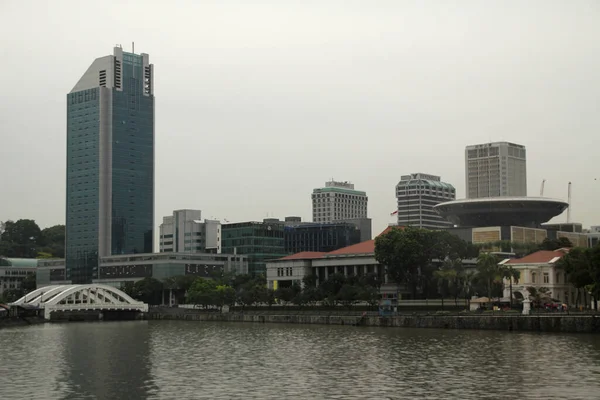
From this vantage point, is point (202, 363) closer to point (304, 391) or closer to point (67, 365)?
point (67, 365)

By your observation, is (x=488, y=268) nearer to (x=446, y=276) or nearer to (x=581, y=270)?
(x=446, y=276)

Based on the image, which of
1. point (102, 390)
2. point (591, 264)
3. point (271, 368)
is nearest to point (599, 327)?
point (591, 264)

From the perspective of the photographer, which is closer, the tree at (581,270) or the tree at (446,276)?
the tree at (581,270)

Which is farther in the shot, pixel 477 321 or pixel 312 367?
pixel 477 321

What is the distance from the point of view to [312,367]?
85625 millimetres

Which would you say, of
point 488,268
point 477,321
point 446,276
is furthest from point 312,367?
point 446,276

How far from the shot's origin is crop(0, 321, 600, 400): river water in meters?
67.9

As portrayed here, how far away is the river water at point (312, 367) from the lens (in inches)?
2672

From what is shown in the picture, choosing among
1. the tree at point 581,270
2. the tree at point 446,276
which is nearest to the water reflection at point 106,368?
the tree at point 581,270

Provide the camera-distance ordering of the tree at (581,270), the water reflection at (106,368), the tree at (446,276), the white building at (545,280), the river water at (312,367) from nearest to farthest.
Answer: the river water at (312,367) < the water reflection at (106,368) < the tree at (581,270) < the tree at (446,276) < the white building at (545,280)

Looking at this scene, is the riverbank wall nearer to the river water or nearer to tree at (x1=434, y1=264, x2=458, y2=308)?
the river water

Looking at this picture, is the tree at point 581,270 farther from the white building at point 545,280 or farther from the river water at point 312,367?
the river water at point 312,367

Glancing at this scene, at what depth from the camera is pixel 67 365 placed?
9050 cm

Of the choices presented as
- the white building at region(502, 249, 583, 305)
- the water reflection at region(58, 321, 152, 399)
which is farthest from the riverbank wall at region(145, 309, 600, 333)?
the white building at region(502, 249, 583, 305)
